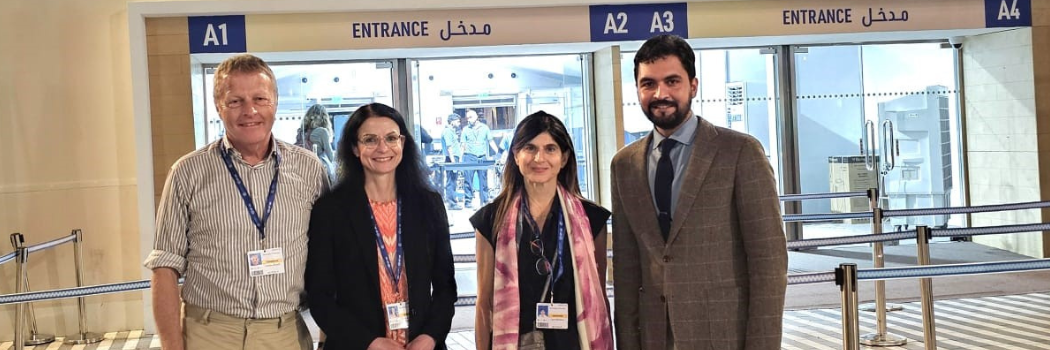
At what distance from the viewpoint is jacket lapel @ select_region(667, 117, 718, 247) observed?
118 inches

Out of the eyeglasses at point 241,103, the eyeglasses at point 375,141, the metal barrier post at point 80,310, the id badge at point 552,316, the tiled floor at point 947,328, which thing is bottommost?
the tiled floor at point 947,328

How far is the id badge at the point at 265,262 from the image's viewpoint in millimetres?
3119

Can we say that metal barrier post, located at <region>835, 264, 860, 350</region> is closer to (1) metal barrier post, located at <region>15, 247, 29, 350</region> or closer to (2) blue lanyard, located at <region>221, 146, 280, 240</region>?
(2) blue lanyard, located at <region>221, 146, 280, 240</region>

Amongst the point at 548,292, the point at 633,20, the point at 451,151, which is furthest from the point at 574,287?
the point at 451,151

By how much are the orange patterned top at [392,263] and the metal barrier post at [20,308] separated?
4.80 metres

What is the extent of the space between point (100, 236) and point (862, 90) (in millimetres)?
8493

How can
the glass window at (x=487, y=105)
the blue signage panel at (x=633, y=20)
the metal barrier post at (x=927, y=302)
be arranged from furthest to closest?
the glass window at (x=487, y=105) < the blue signage panel at (x=633, y=20) < the metal barrier post at (x=927, y=302)

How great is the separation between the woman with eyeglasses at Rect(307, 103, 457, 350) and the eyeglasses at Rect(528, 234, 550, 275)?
285mm

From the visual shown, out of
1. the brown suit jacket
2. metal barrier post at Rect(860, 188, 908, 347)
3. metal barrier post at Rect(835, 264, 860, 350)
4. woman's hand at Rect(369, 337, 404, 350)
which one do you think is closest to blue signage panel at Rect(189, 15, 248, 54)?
metal barrier post at Rect(860, 188, 908, 347)

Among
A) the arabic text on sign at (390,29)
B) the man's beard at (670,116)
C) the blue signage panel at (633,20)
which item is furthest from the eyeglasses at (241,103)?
the blue signage panel at (633,20)

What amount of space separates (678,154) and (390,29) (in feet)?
20.8

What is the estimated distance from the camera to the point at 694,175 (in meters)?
3.00

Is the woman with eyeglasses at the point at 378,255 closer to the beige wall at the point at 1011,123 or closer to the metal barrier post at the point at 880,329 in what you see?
the metal barrier post at the point at 880,329

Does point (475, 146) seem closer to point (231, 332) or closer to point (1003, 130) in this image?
point (1003, 130)
